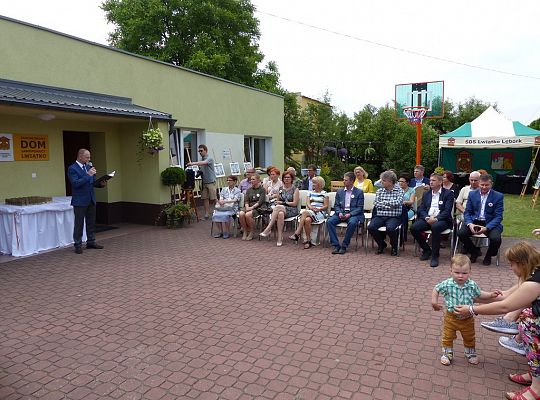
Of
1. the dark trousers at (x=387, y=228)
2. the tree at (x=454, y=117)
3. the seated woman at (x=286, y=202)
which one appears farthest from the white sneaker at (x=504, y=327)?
the tree at (x=454, y=117)

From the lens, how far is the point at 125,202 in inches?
407

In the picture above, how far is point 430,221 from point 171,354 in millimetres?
4726

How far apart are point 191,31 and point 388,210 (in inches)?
804

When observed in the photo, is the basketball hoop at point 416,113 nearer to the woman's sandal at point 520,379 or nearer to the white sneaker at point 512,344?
the white sneaker at point 512,344

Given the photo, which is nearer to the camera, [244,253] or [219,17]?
[244,253]

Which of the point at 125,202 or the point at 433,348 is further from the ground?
the point at 125,202

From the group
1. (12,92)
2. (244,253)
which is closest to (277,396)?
(244,253)

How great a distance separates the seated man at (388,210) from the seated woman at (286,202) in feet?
5.47

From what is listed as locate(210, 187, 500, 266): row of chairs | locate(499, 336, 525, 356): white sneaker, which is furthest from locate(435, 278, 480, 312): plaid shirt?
locate(210, 187, 500, 266): row of chairs

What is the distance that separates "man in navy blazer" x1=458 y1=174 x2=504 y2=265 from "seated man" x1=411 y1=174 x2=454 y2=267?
0.91 feet

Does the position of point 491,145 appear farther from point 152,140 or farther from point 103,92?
point 103,92

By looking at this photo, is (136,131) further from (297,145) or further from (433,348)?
(297,145)

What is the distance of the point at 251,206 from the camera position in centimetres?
847

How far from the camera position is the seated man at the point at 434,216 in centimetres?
656
